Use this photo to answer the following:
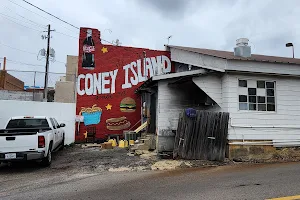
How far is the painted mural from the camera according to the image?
52.2 feet

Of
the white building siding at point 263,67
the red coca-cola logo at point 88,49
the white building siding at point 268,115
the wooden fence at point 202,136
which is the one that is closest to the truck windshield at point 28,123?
the wooden fence at point 202,136

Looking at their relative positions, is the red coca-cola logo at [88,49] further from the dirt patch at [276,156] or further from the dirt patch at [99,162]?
the dirt patch at [276,156]

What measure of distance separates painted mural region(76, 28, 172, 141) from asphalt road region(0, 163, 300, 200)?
8040mm

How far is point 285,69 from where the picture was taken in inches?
437

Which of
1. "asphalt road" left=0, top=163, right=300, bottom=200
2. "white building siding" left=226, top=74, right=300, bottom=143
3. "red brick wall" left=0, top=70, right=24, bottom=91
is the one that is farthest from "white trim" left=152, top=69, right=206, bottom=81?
"red brick wall" left=0, top=70, right=24, bottom=91

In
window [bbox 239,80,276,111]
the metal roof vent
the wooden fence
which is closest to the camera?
the wooden fence

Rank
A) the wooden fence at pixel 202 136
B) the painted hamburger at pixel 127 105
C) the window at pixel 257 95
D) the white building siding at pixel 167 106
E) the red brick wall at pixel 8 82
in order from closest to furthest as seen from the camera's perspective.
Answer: the wooden fence at pixel 202 136 → the window at pixel 257 95 → the white building siding at pixel 167 106 → the painted hamburger at pixel 127 105 → the red brick wall at pixel 8 82

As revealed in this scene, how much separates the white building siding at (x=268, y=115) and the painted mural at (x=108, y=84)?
7.18 meters

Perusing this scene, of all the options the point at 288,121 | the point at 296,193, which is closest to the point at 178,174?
the point at 296,193

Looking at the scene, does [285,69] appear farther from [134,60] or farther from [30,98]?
[30,98]

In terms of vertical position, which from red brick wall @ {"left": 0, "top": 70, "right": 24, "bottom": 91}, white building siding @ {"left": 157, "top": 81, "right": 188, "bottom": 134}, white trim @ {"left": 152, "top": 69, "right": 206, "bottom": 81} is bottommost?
white building siding @ {"left": 157, "top": 81, "right": 188, "bottom": 134}

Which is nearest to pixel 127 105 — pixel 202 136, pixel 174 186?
pixel 202 136

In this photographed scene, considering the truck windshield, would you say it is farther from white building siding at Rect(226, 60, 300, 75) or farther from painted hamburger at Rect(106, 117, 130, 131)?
white building siding at Rect(226, 60, 300, 75)

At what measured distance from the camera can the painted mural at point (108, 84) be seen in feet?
52.2
